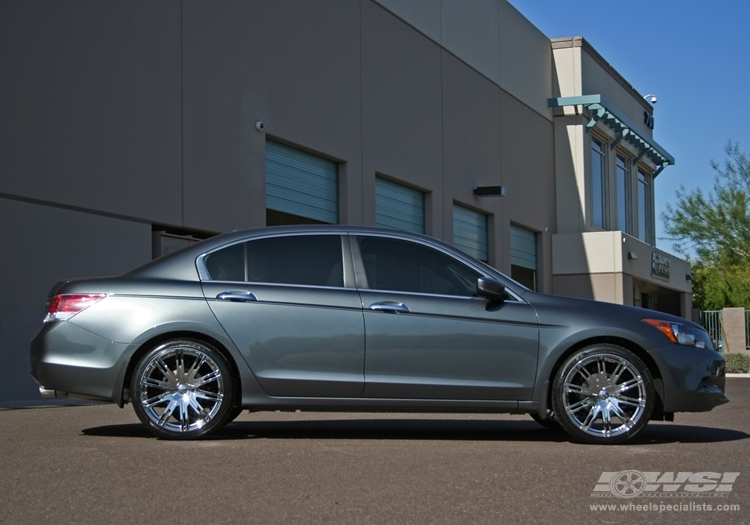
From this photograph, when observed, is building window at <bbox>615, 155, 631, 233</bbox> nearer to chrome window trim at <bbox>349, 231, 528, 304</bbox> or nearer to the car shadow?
the car shadow

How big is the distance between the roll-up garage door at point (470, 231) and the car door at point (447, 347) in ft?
63.3

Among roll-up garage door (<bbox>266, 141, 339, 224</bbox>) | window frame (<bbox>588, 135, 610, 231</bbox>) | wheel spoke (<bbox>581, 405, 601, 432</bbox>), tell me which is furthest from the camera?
window frame (<bbox>588, 135, 610, 231</bbox>)

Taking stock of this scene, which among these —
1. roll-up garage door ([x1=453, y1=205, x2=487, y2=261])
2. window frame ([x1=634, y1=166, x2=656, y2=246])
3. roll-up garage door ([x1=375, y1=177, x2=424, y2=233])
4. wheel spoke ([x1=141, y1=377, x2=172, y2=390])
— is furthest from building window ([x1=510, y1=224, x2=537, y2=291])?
wheel spoke ([x1=141, y1=377, x2=172, y2=390])

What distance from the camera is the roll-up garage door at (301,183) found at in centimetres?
1948

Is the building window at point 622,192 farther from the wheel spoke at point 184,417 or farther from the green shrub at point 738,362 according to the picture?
the wheel spoke at point 184,417

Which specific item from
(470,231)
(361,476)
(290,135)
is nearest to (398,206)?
(470,231)

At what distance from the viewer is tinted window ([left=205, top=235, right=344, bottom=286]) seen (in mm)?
7801

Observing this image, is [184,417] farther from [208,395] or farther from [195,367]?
[195,367]

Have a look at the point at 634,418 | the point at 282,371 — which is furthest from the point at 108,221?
the point at 634,418

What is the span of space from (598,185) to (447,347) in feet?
102

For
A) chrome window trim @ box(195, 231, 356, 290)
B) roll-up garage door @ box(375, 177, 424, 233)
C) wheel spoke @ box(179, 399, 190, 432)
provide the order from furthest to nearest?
roll-up garage door @ box(375, 177, 424, 233) < chrome window trim @ box(195, 231, 356, 290) < wheel spoke @ box(179, 399, 190, 432)

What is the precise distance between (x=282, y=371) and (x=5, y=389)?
24.3 ft

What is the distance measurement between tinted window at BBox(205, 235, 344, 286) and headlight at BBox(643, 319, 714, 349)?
2.35 m

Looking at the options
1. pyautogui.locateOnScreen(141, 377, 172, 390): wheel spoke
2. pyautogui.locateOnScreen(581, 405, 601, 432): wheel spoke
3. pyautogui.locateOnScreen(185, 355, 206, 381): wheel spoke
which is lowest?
pyautogui.locateOnScreen(581, 405, 601, 432): wheel spoke
